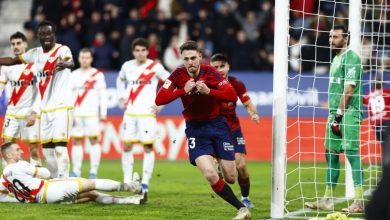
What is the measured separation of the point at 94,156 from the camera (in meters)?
15.0

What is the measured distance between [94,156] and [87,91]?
1.69 m

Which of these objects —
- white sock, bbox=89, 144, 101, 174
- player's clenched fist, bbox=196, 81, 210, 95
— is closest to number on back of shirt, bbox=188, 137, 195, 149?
player's clenched fist, bbox=196, 81, 210, 95

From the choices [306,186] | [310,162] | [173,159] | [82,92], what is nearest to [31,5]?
[173,159]

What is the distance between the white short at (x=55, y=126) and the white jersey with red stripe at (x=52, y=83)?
0.32ft

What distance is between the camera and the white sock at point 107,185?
9.96 metres

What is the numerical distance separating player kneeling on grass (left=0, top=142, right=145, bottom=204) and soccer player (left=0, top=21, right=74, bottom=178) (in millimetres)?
1541

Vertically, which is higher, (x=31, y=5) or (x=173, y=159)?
(x=31, y=5)

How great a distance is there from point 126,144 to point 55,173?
1805 mm

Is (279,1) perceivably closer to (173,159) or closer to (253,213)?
(253,213)

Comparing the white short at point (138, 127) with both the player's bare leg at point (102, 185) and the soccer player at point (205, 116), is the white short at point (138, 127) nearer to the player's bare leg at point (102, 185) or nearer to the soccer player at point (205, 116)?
the player's bare leg at point (102, 185)

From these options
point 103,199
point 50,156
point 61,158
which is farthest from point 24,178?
point 50,156

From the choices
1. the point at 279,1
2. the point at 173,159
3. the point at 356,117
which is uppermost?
the point at 279,1

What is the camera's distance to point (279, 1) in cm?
898

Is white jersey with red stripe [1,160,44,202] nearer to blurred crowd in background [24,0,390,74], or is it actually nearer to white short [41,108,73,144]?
white short [41,108,73,144]
